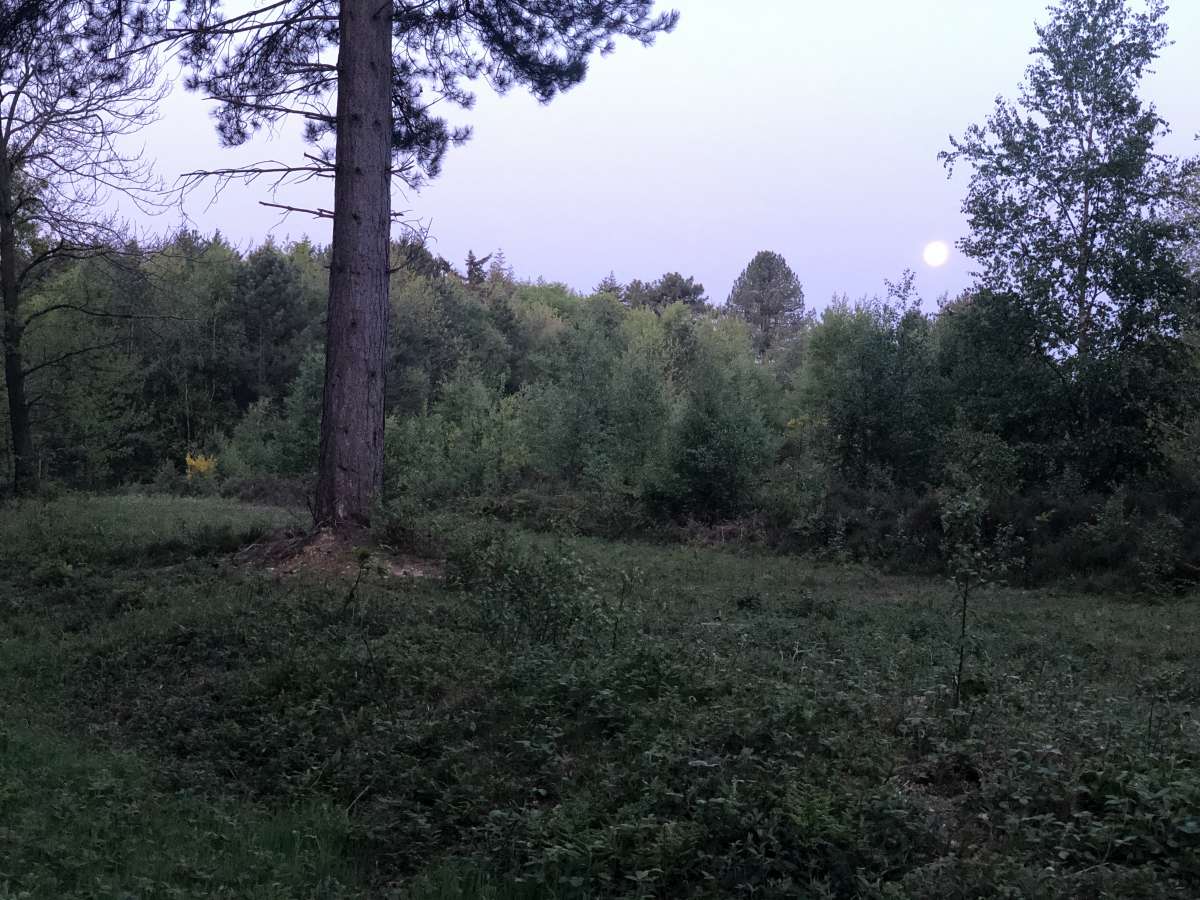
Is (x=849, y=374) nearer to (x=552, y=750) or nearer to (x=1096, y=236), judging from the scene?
(x=1096, y=236)

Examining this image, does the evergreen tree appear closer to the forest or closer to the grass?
the forest

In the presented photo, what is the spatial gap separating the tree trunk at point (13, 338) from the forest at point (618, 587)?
94 mm

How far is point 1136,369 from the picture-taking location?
18406 millimetres

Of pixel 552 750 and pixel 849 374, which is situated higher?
pixel 849 374

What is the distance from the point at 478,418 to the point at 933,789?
26.7 m

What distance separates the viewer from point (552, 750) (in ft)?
17.7

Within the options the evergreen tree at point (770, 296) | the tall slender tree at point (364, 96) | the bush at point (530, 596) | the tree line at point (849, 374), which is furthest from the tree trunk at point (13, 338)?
the evergreen tree at point (770, 296)

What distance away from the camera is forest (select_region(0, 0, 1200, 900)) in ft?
14.5

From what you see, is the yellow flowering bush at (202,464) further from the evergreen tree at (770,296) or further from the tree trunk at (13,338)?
the evergreen tree at (770,296)

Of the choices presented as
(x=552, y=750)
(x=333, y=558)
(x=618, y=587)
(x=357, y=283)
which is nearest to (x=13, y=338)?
(x=357, y=283)

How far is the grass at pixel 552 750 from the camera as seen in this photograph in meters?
4.16

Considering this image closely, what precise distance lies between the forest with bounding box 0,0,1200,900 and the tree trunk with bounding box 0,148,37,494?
0.31ft

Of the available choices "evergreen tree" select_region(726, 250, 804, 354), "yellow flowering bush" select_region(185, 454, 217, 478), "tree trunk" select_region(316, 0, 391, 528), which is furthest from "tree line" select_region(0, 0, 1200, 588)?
"evergreen tree" select_region(726, 250, 804, 354)

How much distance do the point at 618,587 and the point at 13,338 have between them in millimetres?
15431
